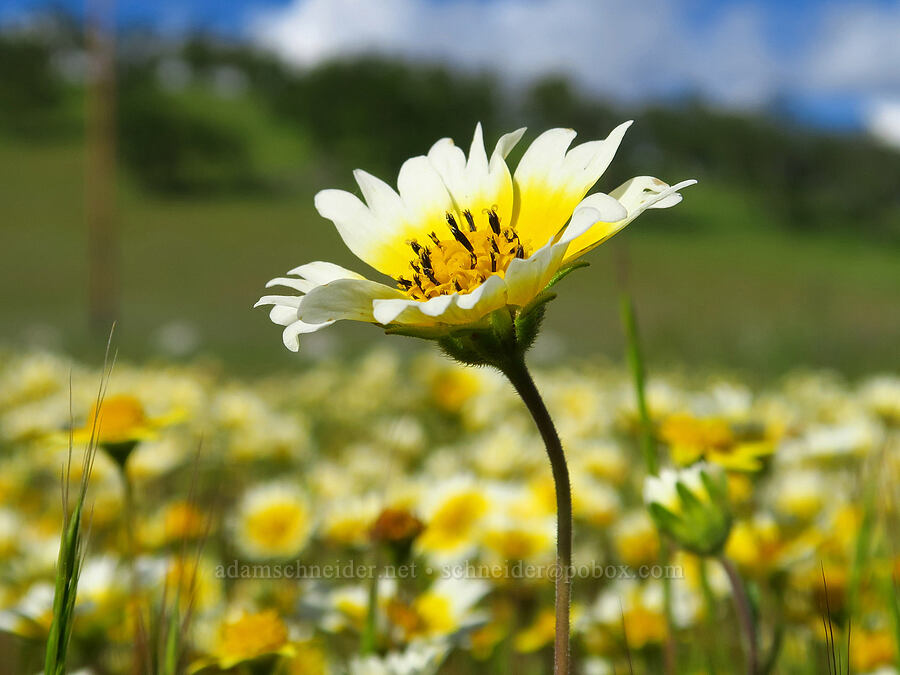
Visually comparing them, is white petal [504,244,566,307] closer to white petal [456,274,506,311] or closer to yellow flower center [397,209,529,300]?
white petal [456,274,506,311]

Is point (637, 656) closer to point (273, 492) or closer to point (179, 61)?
point (273, 492)

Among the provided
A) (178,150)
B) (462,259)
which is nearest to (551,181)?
(462,259)

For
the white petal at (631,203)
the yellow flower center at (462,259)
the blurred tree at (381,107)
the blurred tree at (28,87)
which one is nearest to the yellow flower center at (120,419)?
the yellow flower center at (462,259)

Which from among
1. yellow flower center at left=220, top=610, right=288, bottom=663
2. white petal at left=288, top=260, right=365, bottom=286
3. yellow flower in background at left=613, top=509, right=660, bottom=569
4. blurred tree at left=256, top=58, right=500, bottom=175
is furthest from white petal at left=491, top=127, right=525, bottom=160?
blurred tree at left=256, top=58, right=500, bottom=175

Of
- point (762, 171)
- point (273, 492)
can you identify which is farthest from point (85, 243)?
point (762, 171)

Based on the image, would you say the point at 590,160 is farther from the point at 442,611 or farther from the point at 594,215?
the point at 442,611

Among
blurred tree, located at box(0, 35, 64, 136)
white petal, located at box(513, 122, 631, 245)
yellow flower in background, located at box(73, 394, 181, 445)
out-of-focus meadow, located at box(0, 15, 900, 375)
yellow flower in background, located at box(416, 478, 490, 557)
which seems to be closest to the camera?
white petal, located at box(513, 122, 631, 245)
